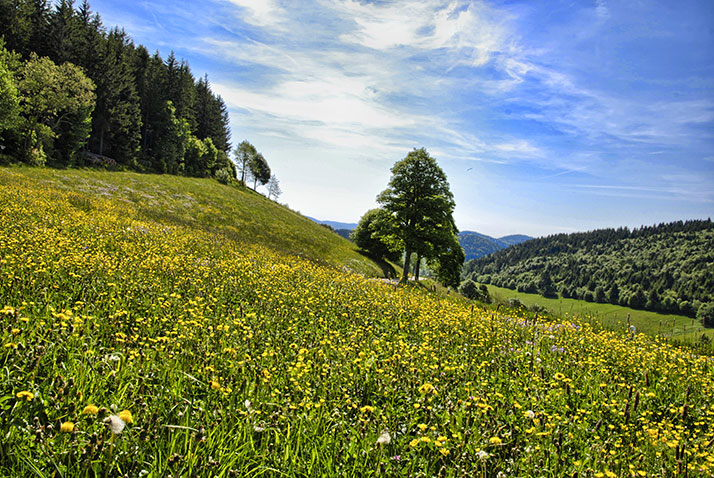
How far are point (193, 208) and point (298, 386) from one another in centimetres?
3341

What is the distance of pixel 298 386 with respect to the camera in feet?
13.6

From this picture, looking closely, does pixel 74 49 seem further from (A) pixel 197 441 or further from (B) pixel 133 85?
(A) pixel 197 441

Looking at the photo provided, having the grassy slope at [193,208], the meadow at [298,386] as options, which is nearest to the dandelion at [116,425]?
the meadow at [298,386]

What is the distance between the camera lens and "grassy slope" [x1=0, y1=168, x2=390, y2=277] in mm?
25188

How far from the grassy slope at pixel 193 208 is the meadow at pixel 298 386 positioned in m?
15.9

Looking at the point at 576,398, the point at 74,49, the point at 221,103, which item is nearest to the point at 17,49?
the point at 74,49

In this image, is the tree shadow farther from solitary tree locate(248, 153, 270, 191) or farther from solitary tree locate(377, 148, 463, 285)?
solitary tree locate(248, 153, 270, 191)

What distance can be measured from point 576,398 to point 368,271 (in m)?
32.6

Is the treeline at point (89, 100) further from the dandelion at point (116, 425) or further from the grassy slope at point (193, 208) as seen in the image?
the dandelion at point (116, 425)

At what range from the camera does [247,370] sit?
466 centimetres

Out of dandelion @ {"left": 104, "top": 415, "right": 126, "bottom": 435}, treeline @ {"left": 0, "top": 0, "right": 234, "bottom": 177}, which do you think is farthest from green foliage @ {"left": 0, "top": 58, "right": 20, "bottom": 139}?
dandelion @ {"left": 104, "top": 415, "right": 126, "bottom": 435}

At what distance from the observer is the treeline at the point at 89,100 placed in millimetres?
35719

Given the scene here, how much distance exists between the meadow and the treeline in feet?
123

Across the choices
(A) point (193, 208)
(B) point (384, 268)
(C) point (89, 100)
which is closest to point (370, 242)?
(B) point (384, 268)
